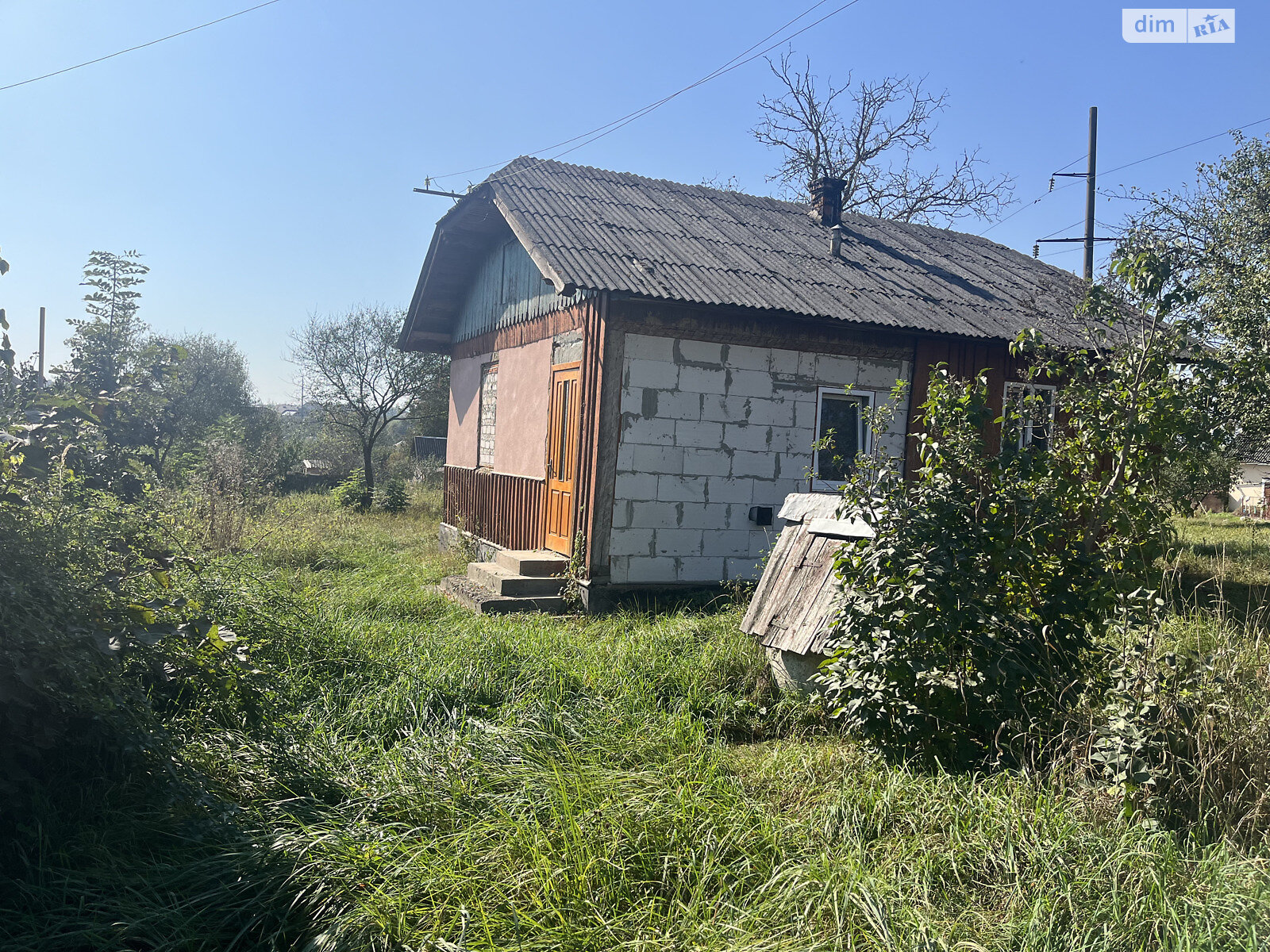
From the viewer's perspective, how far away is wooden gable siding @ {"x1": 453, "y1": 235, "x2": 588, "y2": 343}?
34.1ft

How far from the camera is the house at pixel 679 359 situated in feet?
28.4

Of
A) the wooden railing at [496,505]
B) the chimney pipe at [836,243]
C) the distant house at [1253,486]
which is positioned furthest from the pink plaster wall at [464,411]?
the distant house at [1253,486]

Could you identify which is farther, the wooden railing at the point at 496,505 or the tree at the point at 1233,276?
the wooden railing at the point at 496,505

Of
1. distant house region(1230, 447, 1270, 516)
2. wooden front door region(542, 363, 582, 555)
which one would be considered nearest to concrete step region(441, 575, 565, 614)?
wooden front door region(542, 363, 582, 555)

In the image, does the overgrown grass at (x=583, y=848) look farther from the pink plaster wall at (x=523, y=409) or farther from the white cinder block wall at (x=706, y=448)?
the pink plaster wall at (x=523, y=409)

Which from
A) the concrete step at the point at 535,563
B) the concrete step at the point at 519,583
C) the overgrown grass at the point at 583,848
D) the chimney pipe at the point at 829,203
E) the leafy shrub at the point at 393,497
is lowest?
the overgrown grass at the point at 583,848

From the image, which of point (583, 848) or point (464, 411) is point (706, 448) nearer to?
point (464, 411)

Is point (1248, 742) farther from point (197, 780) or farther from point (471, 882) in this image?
point (197, 780)

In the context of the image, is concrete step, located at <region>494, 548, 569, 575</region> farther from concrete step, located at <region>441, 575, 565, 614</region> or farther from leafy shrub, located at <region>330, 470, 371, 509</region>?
leafy shrub, located at <region>330, 470, 371, 509</region>

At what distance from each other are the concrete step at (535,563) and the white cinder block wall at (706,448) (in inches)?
26.6

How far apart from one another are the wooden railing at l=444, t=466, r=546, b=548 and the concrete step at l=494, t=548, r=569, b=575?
2.22 ft

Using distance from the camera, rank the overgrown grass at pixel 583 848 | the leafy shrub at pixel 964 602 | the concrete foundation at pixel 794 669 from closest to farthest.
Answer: the overgrown grass at pixel 583 848 < the leafy shrub at pixel 964 602 < the concrete foundation at pixel 794 669

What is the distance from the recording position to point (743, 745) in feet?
15.7

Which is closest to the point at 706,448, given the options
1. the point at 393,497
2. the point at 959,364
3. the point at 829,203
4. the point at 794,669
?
the point at 959,364
